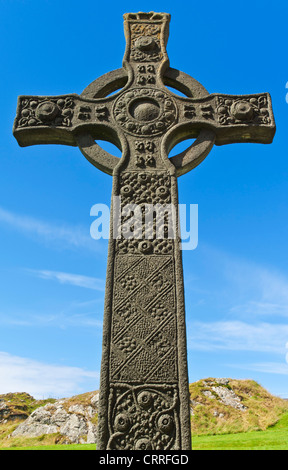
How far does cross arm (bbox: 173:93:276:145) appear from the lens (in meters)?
4.52

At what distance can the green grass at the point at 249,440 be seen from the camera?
3.85m

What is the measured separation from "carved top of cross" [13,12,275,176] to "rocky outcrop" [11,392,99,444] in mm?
3313

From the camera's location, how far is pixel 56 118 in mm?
4621

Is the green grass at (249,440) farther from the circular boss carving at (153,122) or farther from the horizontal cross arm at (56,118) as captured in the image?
the horizontal cross arm at (56,118)

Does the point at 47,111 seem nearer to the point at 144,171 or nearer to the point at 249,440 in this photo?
the point at 144,171

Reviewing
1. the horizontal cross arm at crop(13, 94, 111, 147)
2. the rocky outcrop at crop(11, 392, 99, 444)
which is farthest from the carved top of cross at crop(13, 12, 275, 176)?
the rocky outcrop at crop(11, 392, 99, 444)

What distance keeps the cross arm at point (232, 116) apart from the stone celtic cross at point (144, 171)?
13 mm

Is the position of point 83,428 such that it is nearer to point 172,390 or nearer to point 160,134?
point 172,390

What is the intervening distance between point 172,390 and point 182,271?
1.12 meters

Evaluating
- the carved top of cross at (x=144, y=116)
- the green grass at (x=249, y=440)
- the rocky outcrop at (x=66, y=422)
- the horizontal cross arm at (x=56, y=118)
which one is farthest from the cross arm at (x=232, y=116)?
the rocky outcrop at (x=66, y=422)

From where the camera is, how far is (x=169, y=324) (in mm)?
3387

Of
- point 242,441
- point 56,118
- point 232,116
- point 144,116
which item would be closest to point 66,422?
point 242,441

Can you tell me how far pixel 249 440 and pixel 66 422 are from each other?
238 cm
